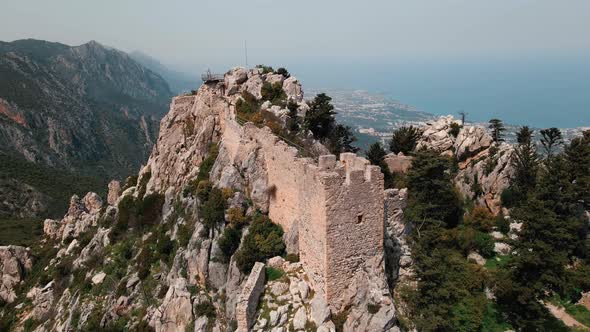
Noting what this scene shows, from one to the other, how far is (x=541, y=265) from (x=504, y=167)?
520 inches

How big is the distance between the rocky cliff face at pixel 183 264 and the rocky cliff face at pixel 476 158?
43.0 ft

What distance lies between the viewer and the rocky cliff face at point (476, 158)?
34312 millimetres

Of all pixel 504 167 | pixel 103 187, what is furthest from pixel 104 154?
pixel 504 167

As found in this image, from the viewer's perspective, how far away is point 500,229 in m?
31.7

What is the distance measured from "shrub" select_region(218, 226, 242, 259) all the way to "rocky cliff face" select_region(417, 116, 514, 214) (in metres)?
15.9

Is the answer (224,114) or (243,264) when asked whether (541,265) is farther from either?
(224,114)

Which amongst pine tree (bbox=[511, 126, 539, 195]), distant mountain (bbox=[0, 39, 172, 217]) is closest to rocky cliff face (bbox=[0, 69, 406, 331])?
pine tree (bbox=[511, 126, 539, 195])

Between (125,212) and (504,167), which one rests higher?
(504,167)

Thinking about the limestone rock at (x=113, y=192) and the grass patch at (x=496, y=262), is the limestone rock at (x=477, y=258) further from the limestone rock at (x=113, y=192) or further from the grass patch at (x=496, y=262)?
the limestone rock at (x=113, y=192)

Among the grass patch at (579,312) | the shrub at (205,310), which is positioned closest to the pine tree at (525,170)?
the grass patch at (579,312)

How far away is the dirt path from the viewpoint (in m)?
23.8

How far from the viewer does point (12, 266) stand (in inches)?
1880

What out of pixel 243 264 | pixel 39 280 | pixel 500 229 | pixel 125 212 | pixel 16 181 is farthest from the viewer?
pixel 16 181

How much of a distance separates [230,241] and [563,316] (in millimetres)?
17810
